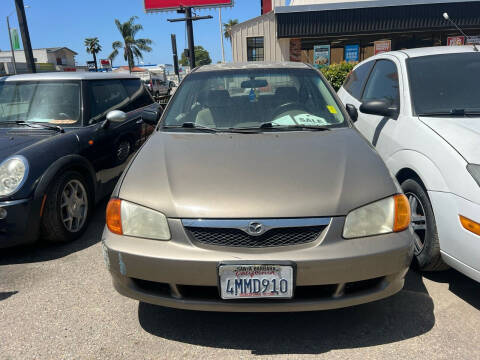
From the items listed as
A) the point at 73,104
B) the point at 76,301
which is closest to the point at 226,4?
the point at 73,104

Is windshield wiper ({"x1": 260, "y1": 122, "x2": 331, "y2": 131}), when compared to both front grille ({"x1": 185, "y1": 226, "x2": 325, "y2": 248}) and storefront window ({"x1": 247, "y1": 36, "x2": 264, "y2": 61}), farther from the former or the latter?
storefront window ({"x1": 247, "y1": 36, "x2": 264, "y2": 61})

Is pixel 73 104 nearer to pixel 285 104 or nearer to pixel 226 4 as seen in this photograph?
pixel 285 104

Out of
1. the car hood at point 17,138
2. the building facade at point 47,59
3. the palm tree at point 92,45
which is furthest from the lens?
the palm tree at point 92,45

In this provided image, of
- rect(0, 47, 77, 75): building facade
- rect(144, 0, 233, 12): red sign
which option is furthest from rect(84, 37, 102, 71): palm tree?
rect(144, 0, 233, 12): red sign

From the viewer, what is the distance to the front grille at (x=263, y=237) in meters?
1.87

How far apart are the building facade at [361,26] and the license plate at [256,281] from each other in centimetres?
1452

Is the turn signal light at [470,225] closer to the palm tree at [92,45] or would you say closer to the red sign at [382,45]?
the red sign at [382,45]

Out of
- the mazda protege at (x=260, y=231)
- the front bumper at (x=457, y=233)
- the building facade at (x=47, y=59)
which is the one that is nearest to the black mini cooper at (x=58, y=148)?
the mazda protege at (x=260, y=231)

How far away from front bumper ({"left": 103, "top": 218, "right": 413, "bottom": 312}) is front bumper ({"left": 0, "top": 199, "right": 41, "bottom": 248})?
136 centimetres

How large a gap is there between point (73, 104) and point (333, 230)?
3275mm

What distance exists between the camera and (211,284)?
1858 mm

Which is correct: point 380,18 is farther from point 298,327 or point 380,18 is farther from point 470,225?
point 298,327

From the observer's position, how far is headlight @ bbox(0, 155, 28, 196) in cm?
295

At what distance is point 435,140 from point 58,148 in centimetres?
308
